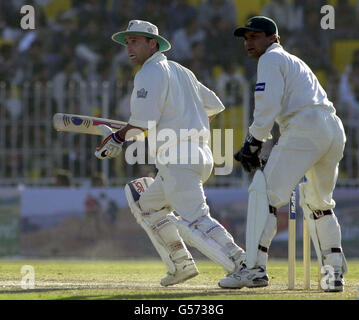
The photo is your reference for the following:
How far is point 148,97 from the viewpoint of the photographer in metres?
7.79

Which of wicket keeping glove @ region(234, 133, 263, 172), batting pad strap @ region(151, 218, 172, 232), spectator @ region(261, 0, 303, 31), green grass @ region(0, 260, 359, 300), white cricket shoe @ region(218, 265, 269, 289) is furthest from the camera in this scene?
spectator @ region(261, 0, 303, 31)

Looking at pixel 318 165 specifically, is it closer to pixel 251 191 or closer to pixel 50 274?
pixel 251 191

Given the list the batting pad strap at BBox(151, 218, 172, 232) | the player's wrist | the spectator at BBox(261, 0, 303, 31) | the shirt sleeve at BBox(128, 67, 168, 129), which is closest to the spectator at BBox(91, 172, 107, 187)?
the spectator at BBox(261, 0, 303, 31)

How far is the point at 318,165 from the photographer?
7766mm

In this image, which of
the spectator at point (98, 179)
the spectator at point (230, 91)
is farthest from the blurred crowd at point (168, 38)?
the spectator at point (98, 179)

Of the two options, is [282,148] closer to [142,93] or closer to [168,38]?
[142,93]

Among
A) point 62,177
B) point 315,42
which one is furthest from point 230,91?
point 315,42

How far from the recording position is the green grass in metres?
6.93

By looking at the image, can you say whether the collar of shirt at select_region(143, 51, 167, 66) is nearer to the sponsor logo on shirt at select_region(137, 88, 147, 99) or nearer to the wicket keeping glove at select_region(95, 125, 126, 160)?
the sponsor logo on shirt at select_region(137, 88, 147, 99)

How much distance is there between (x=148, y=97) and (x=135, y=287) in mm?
1479

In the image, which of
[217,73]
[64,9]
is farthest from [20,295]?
[64,9]

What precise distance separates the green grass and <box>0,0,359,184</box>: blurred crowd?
6.07 m

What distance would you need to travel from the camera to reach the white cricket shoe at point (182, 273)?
26.5ft

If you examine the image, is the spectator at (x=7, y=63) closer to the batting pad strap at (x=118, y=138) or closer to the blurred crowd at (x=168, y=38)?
the blurred crowd at (x=168, y=38)
